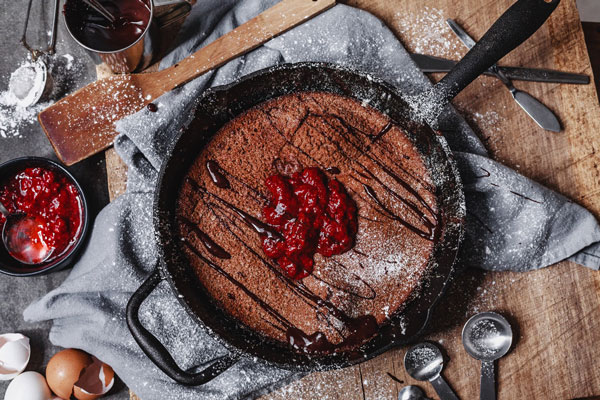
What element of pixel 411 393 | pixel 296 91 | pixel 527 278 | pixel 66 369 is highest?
pixel 296 91

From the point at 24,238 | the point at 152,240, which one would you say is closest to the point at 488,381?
the point at 152,240

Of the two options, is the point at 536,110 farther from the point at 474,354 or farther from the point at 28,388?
the point at 28,388

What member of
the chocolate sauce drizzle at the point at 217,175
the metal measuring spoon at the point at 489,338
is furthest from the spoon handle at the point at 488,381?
the chocolate sauce drizzle at the point at 217,175

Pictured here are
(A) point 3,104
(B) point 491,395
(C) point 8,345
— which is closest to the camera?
(B) point 491,395

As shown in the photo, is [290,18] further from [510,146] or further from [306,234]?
[510,146]

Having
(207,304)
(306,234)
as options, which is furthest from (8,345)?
(306,234)
